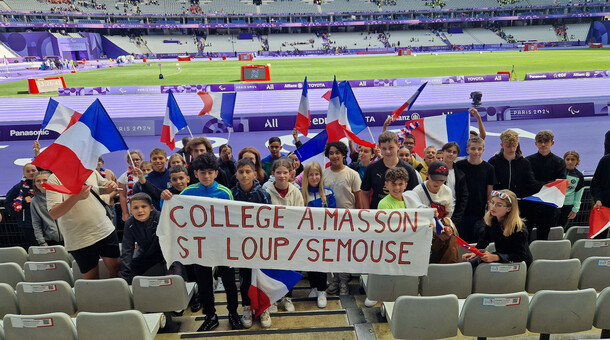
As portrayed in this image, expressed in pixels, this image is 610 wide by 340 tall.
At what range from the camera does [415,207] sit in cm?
415

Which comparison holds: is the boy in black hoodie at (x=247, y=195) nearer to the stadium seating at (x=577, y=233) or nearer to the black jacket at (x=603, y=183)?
the stadium seating at (x=577, y=233)

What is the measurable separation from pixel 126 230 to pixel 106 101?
1806cm

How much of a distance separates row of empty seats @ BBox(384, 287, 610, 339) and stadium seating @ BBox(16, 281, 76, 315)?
10.2 ft

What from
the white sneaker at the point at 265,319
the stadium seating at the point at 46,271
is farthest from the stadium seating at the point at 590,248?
the stadium seating at the point at 46,271

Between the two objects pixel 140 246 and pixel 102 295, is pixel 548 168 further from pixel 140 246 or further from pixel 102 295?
pixel 102 295

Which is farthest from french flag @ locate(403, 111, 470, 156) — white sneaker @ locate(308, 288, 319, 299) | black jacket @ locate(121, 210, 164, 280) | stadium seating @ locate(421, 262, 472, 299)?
black jacket @ locate(121, 210, 164, 280)

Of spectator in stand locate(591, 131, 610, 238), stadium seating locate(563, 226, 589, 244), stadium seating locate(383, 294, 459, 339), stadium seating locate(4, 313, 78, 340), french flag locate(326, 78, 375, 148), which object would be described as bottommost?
stadium seating locate(563, 226, 589, 244)

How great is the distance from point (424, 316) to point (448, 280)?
826mm

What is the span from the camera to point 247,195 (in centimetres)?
432

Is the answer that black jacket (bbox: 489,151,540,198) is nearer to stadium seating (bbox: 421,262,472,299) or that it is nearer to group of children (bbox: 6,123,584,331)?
group of children (bbox: 6,123,584,331)

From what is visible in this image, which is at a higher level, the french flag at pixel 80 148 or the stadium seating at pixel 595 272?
the french flag at pixel 80 148

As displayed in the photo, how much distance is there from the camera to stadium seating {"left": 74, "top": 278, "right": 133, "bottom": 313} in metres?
3.94

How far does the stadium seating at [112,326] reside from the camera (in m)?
3.31

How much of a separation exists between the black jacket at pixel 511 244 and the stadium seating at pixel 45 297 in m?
4.25
